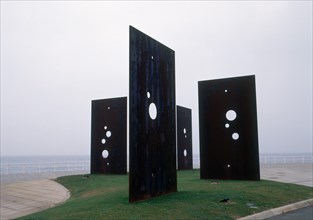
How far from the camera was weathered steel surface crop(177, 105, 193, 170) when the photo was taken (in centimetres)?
2156

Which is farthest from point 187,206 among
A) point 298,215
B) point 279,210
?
point 298,215

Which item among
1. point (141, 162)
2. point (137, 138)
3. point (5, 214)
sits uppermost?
point (137, 138)

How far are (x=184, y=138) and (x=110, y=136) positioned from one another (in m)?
5.46

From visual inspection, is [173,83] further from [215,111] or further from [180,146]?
[180,146]

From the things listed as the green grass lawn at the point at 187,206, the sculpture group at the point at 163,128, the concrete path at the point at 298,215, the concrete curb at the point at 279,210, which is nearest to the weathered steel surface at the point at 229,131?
the sculpture group at the point at 163,128

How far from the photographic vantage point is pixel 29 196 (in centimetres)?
1205

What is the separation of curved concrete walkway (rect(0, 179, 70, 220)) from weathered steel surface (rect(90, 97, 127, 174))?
3.74 m

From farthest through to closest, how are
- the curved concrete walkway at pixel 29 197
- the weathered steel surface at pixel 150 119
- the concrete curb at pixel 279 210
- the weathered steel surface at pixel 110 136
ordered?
1. the weathered steel surface at pixel 110 136
2. the curved concrete walkway at pixel 29 197
3. the weathered steel surface at pixel 150 119
4. the concrete curb at pixel 279 210

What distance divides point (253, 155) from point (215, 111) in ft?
7.85

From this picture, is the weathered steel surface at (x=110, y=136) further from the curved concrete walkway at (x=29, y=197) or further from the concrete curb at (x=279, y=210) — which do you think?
the concrete curb at (x=279, y=210)

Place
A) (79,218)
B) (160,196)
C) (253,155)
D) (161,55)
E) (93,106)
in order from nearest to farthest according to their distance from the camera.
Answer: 1. (79,218)
2. (160,196)
3. (161,55)
4. (253,155)
5. (93,106)

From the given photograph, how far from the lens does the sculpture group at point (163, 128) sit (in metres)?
9.02

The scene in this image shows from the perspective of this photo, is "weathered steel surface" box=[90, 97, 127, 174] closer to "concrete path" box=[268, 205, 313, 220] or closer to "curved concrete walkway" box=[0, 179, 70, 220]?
"curved concrete walkway" box=[0, 179, 70, 220]

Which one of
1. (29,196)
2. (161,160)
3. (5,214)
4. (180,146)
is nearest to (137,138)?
(161,160)
